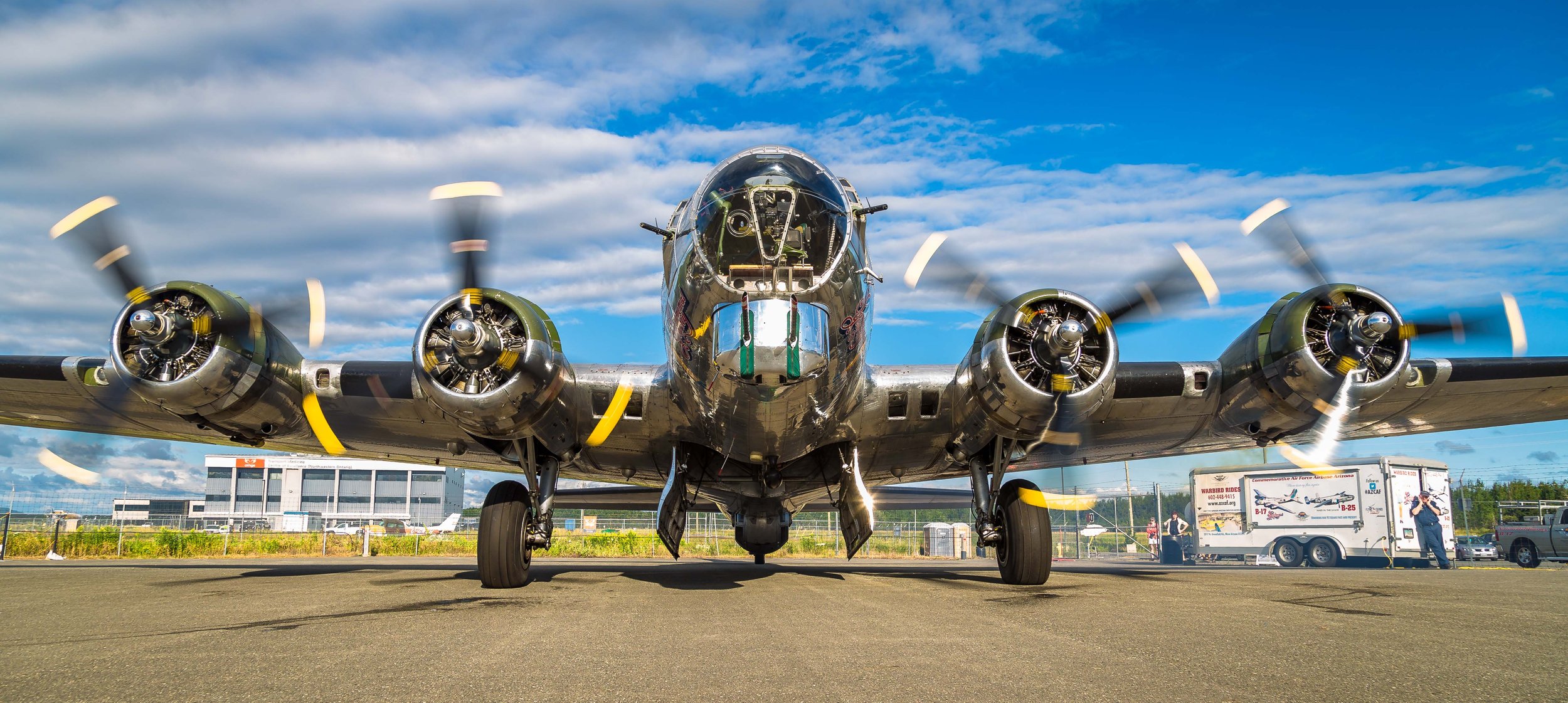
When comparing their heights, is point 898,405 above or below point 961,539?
above

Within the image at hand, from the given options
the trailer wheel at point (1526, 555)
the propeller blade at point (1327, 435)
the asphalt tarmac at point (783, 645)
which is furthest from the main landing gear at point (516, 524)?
the trailer wheel at point (1526, 555)

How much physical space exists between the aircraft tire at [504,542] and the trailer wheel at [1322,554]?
94.5ft

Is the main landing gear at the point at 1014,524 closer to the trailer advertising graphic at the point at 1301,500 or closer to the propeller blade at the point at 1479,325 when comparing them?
the propeller blade at the point at 1479,325

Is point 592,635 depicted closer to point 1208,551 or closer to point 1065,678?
point 1065,678

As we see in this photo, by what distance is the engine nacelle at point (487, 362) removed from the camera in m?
9.45

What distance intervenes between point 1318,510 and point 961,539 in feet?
54.6

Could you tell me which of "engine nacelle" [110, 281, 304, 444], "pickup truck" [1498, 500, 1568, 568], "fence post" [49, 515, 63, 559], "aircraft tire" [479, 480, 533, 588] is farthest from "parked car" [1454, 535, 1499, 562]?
"fence post" [49, 515, 63, 559]

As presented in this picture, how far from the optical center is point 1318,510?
99.0ft

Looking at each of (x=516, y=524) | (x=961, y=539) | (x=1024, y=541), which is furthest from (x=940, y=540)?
(x=516, y=524)

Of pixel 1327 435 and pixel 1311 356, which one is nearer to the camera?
pixel 1311 356

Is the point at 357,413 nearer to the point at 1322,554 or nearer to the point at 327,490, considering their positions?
the point at 1322,554

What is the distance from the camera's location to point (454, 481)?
9806 cm

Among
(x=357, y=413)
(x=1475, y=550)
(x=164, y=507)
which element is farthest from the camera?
(x=164, y=507)

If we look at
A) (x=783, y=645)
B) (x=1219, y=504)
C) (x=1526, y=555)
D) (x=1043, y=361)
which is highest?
(x=1043, y=361)
